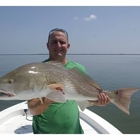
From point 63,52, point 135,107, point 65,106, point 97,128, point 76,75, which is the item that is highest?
point 63,52

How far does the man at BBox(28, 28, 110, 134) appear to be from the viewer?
291 cm

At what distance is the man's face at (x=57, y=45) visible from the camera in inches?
119

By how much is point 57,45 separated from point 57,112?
0.98m

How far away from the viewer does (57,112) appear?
9.66 ft

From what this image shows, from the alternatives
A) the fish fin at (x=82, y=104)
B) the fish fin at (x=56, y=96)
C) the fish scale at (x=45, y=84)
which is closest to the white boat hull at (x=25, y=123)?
the fish fin at (x=82, y=104)

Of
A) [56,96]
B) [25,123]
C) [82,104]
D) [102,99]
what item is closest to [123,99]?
[102,99]

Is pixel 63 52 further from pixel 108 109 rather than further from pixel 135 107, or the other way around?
pixel 135 107

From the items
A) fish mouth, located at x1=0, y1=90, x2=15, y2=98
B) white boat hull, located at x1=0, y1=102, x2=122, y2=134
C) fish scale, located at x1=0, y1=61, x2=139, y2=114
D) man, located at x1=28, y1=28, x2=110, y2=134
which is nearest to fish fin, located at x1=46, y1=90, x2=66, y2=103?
fish scale, located at x1=0, y1=61, x2=139, y2=114

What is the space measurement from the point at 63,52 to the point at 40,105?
2.93 ft

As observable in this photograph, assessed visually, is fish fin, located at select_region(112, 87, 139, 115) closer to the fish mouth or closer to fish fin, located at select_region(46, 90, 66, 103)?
fish fin, located at select_region(46, 90, 66, 103)

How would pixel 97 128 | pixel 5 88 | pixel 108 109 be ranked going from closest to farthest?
pixel 5 88
pixel 97 128
pixel 108 109

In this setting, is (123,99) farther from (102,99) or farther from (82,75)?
(82,75)
